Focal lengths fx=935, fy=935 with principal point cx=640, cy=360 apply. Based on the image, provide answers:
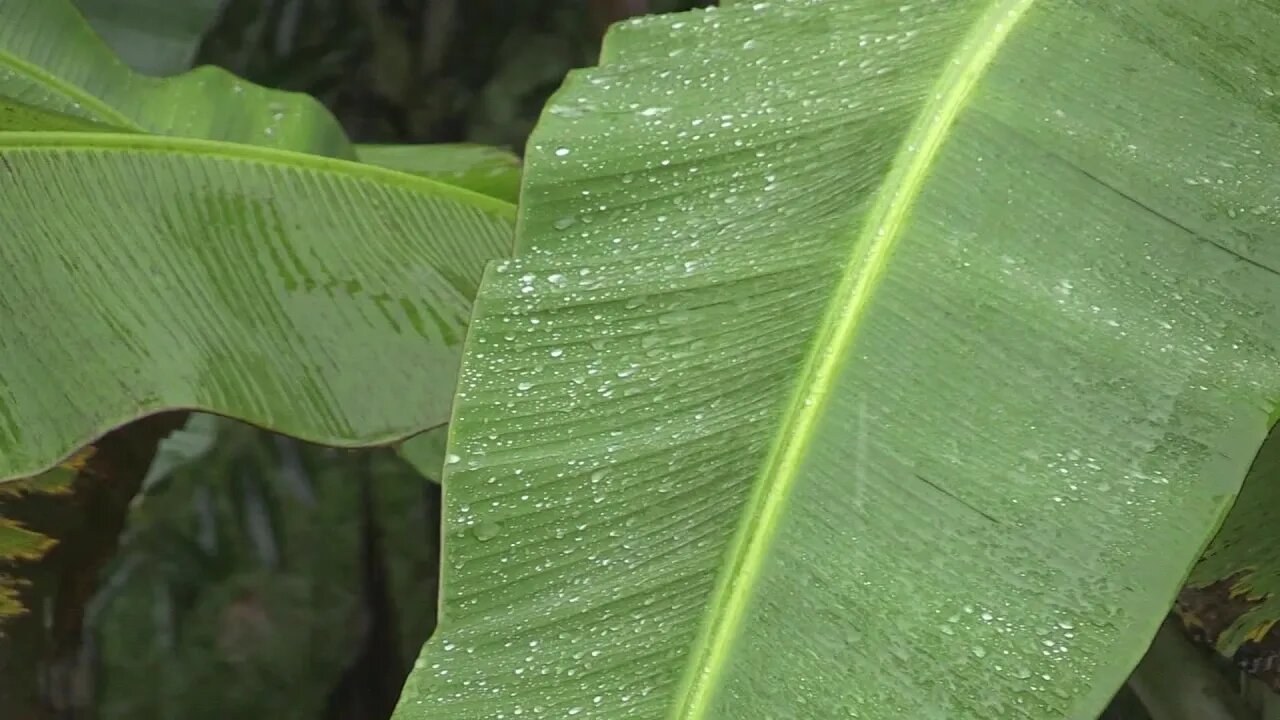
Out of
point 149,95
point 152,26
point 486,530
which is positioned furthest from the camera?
point 152,26

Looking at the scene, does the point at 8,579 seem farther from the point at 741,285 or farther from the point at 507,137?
the point at 507,137

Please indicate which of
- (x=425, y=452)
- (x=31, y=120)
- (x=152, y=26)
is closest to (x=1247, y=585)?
(x=425, y=452)

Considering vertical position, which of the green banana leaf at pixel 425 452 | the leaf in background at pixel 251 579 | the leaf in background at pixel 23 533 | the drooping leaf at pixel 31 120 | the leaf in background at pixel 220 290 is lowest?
the leaf in background at pixel 251 579

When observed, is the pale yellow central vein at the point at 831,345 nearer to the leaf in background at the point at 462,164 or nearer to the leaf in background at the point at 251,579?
the leaf in background at the point at 462,164

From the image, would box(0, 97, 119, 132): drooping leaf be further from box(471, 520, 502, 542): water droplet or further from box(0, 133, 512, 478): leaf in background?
box(471, 520, 502, 542): water droplet

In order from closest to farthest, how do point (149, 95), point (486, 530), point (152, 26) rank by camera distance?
point (486, 530)
point (149, 95)
point (152, 26)

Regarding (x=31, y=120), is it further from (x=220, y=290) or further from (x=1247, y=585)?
(x=1247, y=585)

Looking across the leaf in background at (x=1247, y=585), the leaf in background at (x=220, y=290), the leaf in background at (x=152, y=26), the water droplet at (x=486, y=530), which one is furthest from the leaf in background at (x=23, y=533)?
the leaf in background at (x=1247, y=585)
